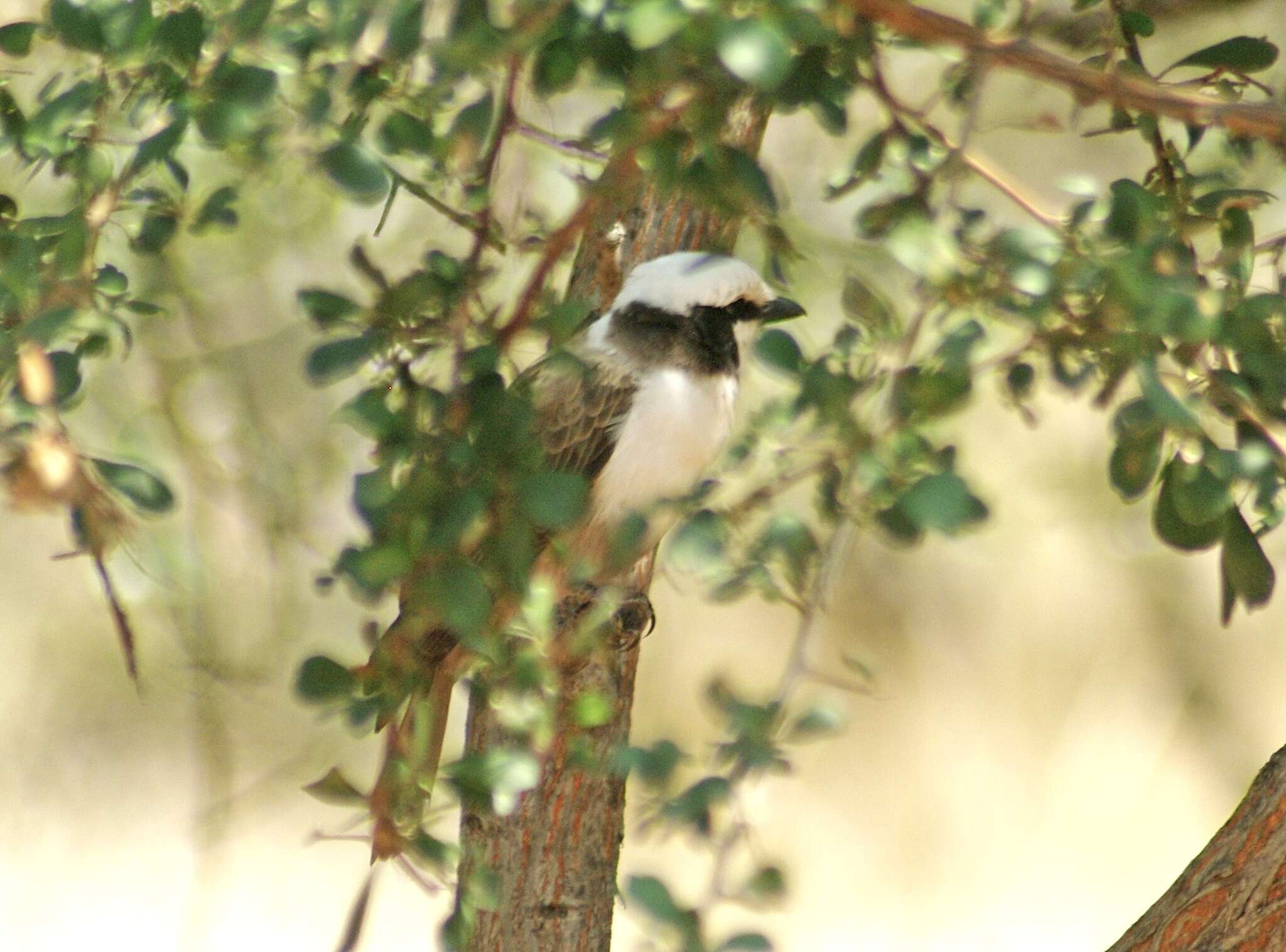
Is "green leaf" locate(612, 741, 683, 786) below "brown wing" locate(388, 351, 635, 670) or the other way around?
below

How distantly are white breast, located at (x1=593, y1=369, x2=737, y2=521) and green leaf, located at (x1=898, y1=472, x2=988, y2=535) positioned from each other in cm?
125

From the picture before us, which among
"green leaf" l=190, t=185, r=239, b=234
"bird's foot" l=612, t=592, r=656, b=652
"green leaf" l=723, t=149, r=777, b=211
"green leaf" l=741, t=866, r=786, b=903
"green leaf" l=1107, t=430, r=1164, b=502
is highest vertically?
"green leaf" l=190, t=185, r=239, b=234

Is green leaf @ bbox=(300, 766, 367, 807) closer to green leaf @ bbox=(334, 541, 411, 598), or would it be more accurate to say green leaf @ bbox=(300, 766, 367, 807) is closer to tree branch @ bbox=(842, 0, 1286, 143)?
green leaf @ bbox=(334, 541, 411, 598)

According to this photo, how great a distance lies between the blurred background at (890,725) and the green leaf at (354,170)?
2446 mm

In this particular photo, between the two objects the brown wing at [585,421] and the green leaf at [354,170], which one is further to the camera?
the brown wing at [585,421]

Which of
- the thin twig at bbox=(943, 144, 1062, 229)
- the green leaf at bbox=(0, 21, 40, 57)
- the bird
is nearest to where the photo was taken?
the thin twig at bbox=(943, 144, 1062, 229)

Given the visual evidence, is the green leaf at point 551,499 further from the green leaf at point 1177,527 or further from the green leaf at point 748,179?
the green leaf at point 1177,527

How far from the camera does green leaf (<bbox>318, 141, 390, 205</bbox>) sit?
133 cm

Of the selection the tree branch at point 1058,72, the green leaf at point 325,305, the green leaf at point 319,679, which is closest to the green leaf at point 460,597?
the green leaf at point 319,679

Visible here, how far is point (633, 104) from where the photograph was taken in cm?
131

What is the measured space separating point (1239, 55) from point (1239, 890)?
967 mm

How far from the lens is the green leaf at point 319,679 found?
1331 millimetres

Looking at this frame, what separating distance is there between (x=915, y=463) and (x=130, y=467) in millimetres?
666

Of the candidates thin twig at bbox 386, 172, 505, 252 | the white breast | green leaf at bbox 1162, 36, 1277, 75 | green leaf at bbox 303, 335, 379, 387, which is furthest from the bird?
green leaf at bbox 303, 335, 379, 387
